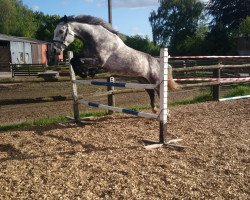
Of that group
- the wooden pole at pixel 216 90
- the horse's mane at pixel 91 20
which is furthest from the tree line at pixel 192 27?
the horse's mane at pixel 91 20

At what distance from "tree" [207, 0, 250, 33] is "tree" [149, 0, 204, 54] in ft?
16.7

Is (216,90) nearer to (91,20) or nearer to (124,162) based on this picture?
(91,20)

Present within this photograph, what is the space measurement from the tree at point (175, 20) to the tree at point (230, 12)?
5.08 meters

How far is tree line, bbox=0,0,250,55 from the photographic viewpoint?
37.7 meters

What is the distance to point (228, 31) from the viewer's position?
41219mm

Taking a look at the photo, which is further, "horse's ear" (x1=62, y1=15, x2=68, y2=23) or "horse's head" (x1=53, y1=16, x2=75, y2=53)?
"horse's ear" (x1=62, y1=15, x2=68, y2=23)

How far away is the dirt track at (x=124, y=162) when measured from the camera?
3793 millimetres

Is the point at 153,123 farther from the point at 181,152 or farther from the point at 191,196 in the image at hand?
the point at 191,196

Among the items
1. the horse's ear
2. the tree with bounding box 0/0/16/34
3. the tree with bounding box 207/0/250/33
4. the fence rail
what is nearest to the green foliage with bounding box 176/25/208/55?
the tree with bounding box 207/0/250/33

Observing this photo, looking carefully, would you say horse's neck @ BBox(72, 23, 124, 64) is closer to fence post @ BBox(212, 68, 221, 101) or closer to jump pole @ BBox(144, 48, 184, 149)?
jump pole @ BBox(144, 48, 184, 149)

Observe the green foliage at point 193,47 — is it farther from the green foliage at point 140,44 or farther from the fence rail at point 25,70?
the fence rail at point 25,70

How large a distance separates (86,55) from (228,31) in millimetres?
37628

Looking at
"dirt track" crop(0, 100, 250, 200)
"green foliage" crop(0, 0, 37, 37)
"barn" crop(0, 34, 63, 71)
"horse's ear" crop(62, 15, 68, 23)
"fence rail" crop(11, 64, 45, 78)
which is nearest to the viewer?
"dirt track" crop(0, 100, 250, 200)

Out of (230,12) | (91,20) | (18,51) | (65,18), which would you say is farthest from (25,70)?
(230,12)
